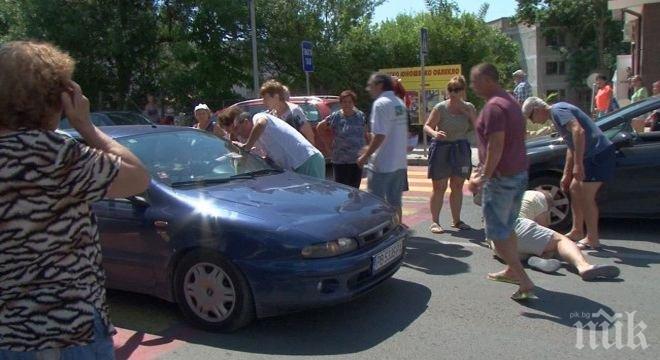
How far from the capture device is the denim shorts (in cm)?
195

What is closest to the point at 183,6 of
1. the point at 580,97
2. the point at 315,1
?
the point at 315,1

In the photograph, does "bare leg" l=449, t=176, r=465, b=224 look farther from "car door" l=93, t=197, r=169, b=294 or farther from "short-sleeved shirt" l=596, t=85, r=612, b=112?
"short-sleeved shirt" l=596, t=85, r=612, b=112

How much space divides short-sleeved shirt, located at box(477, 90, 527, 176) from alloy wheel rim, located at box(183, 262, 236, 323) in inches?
82.3

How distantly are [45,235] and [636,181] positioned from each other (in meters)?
6.13

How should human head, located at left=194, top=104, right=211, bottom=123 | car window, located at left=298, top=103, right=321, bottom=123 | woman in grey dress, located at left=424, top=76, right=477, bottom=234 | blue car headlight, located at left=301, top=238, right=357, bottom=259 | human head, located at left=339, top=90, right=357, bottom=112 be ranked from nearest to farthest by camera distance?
blue car headlight, located at left=301, top=238, right=357, bottom=259
human head, located at left=339, top=90, right=357, bottom=112
woman in grey dress, located at left=424, top=76, right=477, bottom=234
human head, located at left=194, top=104, right=211, bottom=123
car window, located at left=298, top=103, right=321, bottom=123

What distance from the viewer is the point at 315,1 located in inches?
987

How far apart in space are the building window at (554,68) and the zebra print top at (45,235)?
68914 millimetres

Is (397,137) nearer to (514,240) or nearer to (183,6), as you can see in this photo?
Answer: (514,240)

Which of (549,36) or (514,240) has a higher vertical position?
(549,36)

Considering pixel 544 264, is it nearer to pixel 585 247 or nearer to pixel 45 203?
pixel 585 247

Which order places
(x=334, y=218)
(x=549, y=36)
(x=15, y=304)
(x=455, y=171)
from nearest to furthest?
(x=15, y=304)
(x=334, y=218)
(x=455, y=171)
(x=549, y=36)

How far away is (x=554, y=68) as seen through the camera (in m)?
66.6

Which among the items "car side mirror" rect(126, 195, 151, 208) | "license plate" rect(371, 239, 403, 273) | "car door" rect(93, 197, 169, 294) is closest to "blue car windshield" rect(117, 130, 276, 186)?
"car side mirror" rect(126, 195, 151, 208)

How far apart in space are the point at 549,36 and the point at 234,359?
188 feet
